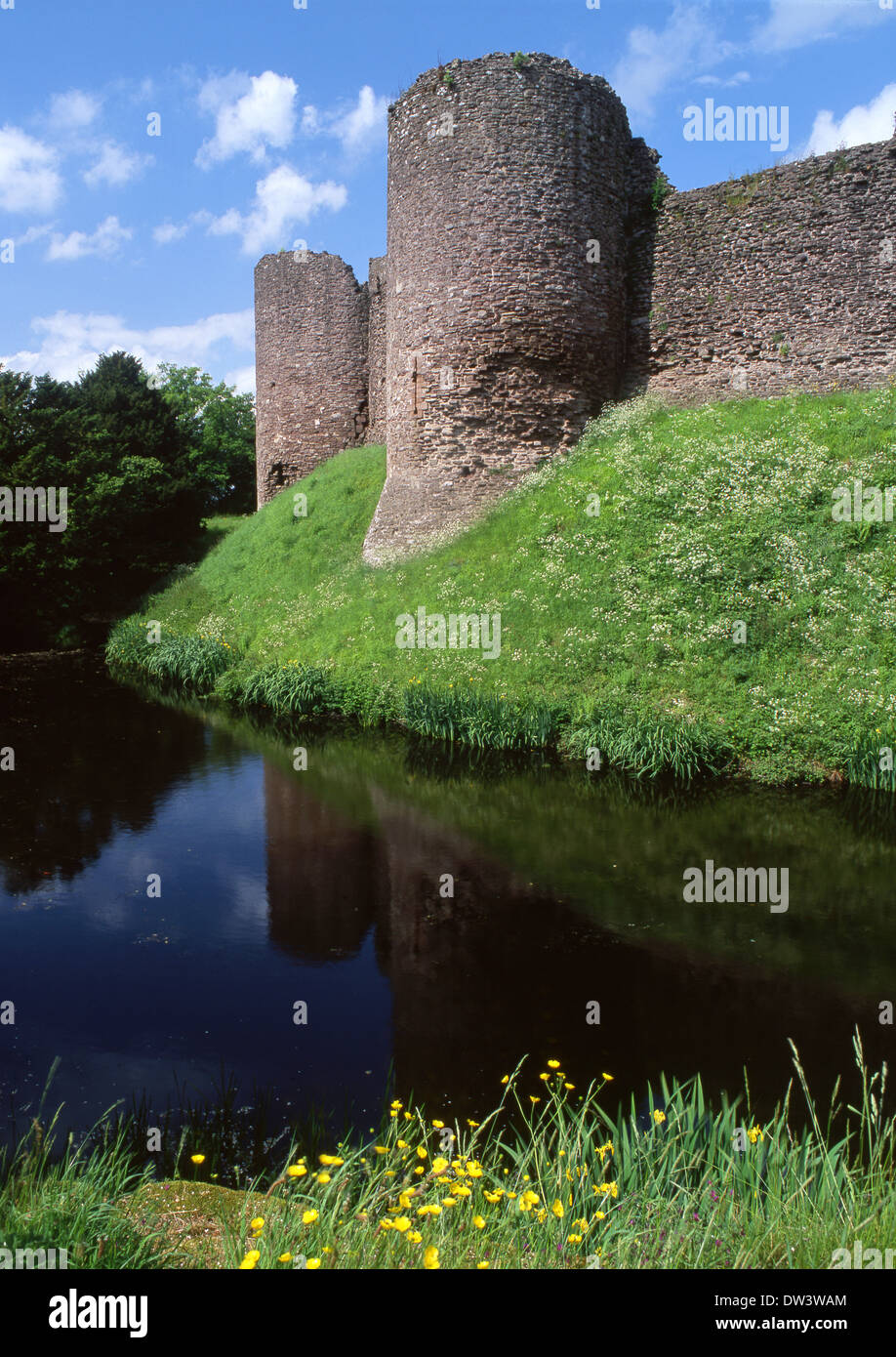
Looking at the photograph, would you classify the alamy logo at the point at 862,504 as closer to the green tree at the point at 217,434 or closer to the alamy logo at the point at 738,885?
the alamy logo at the point at 738,885

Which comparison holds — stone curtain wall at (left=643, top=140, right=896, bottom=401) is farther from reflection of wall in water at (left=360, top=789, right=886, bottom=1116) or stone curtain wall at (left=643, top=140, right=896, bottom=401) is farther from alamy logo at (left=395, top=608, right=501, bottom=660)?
reflection of wall in water at (left=360, top=789, right=886, bottom=1116)

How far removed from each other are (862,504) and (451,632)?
21.7ft

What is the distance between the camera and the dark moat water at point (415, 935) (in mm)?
5281

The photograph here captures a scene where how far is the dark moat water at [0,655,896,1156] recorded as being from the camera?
5.28 metres

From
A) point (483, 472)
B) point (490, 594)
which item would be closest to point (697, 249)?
point (483, 472)

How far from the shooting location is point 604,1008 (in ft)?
19.2

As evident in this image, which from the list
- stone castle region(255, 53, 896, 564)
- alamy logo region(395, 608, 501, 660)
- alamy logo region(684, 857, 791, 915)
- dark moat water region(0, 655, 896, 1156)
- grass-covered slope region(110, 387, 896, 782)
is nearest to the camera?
dark moat water region(0, 655, 896, 1156)

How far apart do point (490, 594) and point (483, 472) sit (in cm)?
346

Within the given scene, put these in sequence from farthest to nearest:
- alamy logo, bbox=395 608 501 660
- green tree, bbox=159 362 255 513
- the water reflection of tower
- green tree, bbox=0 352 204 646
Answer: green tree, bbox=159 362 255 513
green tree, bbox=0 352 204 646
alamy logo, bbox=395 608 501 660
the water reflection of tower

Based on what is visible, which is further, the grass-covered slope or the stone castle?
the stone castle

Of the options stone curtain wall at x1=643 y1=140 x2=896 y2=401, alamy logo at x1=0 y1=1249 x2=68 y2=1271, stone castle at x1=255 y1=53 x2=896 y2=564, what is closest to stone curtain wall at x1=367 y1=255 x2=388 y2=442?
stone castle at x1=255 y1=53 x2=896 y2=564

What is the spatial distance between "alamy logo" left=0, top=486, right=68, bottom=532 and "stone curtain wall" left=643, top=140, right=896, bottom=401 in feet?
52.0
